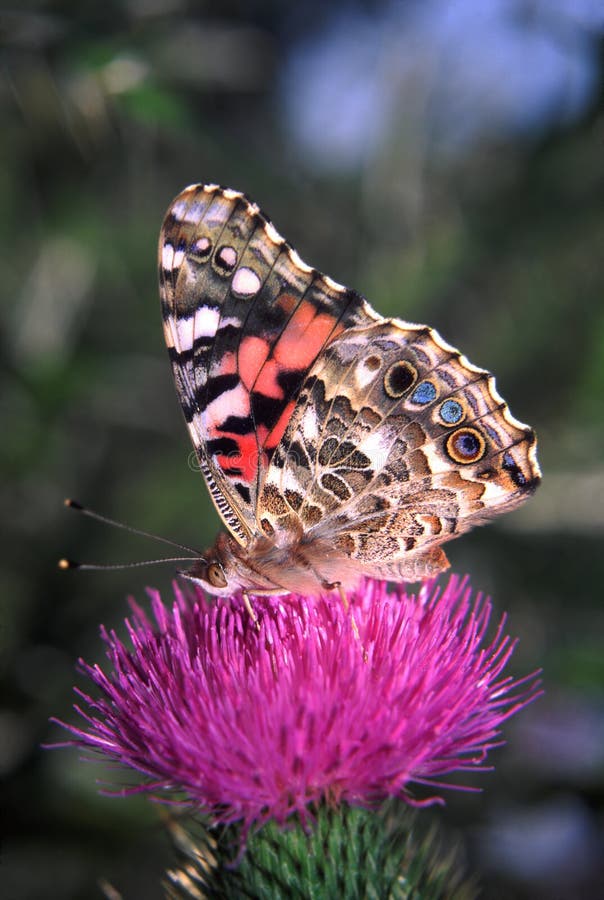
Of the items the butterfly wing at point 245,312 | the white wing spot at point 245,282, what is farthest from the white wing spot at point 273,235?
the white wing spot at point 245,282

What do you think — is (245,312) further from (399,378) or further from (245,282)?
(399,378)

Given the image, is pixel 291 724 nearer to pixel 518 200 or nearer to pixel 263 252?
pixel 263 252

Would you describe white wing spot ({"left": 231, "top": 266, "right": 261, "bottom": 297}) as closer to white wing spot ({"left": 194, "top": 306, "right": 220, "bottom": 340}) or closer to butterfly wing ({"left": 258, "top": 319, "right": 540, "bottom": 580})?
white wing spot ({"left": 194, "top": 306, "right": 220, "bottom": 340})

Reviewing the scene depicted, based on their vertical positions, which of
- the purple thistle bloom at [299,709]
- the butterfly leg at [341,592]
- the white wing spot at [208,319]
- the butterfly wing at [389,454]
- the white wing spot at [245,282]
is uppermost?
the white wing spot at [245,282]

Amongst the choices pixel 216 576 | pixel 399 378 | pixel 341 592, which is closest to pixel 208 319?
pixel 399 378

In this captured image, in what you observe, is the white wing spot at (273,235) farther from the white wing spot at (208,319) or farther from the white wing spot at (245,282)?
the white wing spot at (208,319)

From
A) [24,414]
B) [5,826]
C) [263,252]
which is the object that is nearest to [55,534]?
[24,414]
